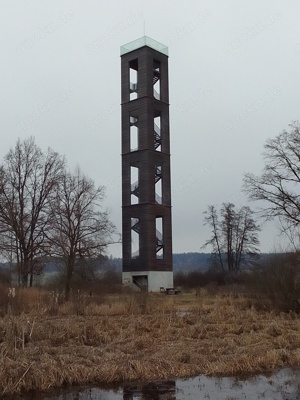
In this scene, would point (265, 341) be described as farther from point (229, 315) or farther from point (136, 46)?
point (136, 46)

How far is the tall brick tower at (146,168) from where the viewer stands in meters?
47.7

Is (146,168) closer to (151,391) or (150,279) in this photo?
(150,279)

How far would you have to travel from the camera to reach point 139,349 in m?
11.7

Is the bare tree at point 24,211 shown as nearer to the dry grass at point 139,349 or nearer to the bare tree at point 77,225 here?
the bare tree at point 77,225

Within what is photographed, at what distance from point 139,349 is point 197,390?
340cm

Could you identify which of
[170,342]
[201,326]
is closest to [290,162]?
[201,326]

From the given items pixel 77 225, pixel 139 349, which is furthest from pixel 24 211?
pixel 139 349

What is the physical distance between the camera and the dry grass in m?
9.11

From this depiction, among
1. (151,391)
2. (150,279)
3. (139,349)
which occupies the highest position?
(150,279)

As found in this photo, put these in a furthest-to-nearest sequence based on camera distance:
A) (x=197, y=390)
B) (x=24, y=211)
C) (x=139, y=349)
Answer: (x=24, y=211) → (x=139, y=349) → (x=197, y=390)

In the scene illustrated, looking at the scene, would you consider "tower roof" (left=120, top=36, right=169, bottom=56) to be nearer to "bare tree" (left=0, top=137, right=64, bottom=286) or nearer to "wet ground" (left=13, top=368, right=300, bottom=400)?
"bare tree" (left=0, top=137, right=64, bottom=286)

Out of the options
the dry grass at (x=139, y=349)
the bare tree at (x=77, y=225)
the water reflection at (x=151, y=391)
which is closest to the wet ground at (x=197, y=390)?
the water reflection at (x=151, y=391)

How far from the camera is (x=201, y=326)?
15.1 meters

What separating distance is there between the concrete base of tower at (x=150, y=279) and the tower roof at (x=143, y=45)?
22.6 meters
